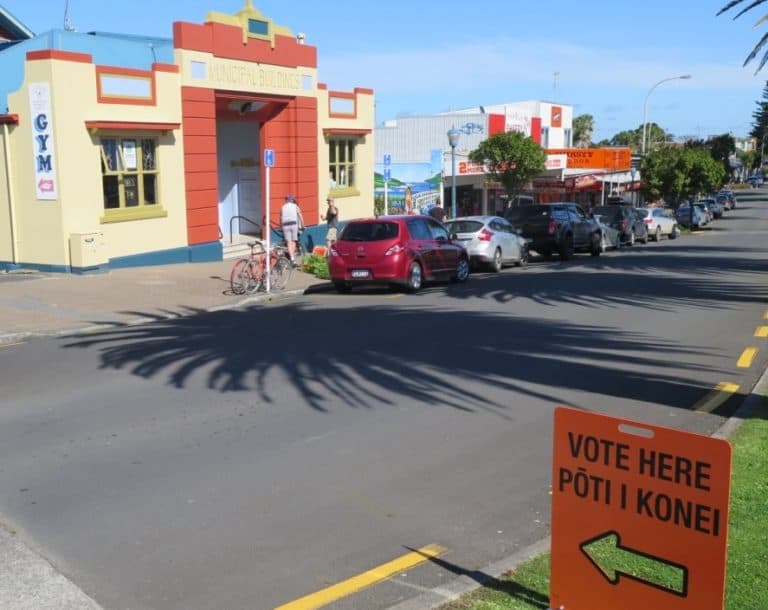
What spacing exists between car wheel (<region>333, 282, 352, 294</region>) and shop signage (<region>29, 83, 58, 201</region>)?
6229 millimetres

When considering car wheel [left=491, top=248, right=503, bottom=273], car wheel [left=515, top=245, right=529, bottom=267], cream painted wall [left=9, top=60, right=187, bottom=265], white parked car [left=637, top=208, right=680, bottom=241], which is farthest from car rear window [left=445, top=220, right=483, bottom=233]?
white parked car [left=637, top=208, right=680, bottom=241]

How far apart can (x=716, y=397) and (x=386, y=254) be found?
9.27 m

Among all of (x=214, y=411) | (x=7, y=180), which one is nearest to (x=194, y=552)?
(x=214, y=411)

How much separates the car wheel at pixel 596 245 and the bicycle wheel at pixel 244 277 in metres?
14.8

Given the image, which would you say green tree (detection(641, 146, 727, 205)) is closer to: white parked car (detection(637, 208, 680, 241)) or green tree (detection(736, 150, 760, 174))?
white parked car (detection(637, 208, 680, 241))

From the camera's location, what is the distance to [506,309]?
14.7m

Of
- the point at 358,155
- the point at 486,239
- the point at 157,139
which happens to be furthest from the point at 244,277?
the point at 358,155

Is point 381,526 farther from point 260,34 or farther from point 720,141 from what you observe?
point 720,141

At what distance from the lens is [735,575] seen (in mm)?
4422

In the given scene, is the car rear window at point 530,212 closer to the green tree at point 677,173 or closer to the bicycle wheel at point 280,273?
the bicycle wheel at point 280,273

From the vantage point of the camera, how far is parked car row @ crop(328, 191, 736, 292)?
1733 cm

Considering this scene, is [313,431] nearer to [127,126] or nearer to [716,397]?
[716,397]

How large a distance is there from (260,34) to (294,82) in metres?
1.96

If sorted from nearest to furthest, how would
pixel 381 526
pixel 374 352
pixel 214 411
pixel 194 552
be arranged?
pixel 194 552, pixel 381 526, pixel 214 411, pixel 374 352
